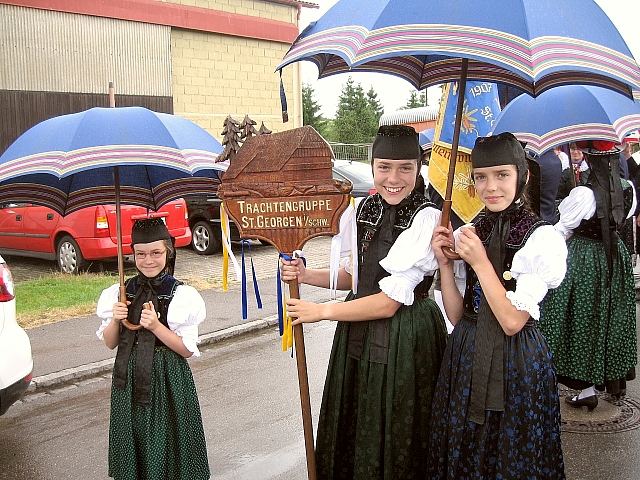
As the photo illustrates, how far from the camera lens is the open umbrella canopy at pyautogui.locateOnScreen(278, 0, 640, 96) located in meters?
2.14

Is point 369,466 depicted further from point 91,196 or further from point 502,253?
point 91,196

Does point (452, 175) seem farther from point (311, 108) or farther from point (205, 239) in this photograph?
point (311, 108)

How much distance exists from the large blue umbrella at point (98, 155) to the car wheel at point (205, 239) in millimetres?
8129

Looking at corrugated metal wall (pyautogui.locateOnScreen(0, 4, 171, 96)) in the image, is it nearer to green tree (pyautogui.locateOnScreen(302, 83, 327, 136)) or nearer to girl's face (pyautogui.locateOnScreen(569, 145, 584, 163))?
girl's face (pyautogui.locateOnScreen(569, 145, 584, 163))

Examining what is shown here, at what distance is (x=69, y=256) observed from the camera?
9648 mm

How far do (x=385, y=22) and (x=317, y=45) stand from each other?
25cm

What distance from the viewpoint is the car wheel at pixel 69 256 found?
9.52 meters

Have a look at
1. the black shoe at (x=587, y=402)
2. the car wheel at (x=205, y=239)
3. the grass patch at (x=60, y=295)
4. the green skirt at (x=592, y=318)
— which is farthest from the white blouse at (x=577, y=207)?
the car wheel at (x=205, y=239)

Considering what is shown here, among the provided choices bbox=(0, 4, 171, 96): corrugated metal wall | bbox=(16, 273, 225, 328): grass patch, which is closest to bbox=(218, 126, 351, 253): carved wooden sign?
bbox=(16, 273, 225, 328): grass patch

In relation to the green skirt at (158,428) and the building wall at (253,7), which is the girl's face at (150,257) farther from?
the building wall at (253,7)

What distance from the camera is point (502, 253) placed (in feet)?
8.25

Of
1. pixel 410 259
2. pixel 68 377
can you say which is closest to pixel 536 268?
pixel 410 259

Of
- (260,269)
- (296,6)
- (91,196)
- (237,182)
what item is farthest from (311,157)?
(296,6)

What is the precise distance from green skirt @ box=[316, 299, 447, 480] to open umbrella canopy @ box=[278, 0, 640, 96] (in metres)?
1.05
